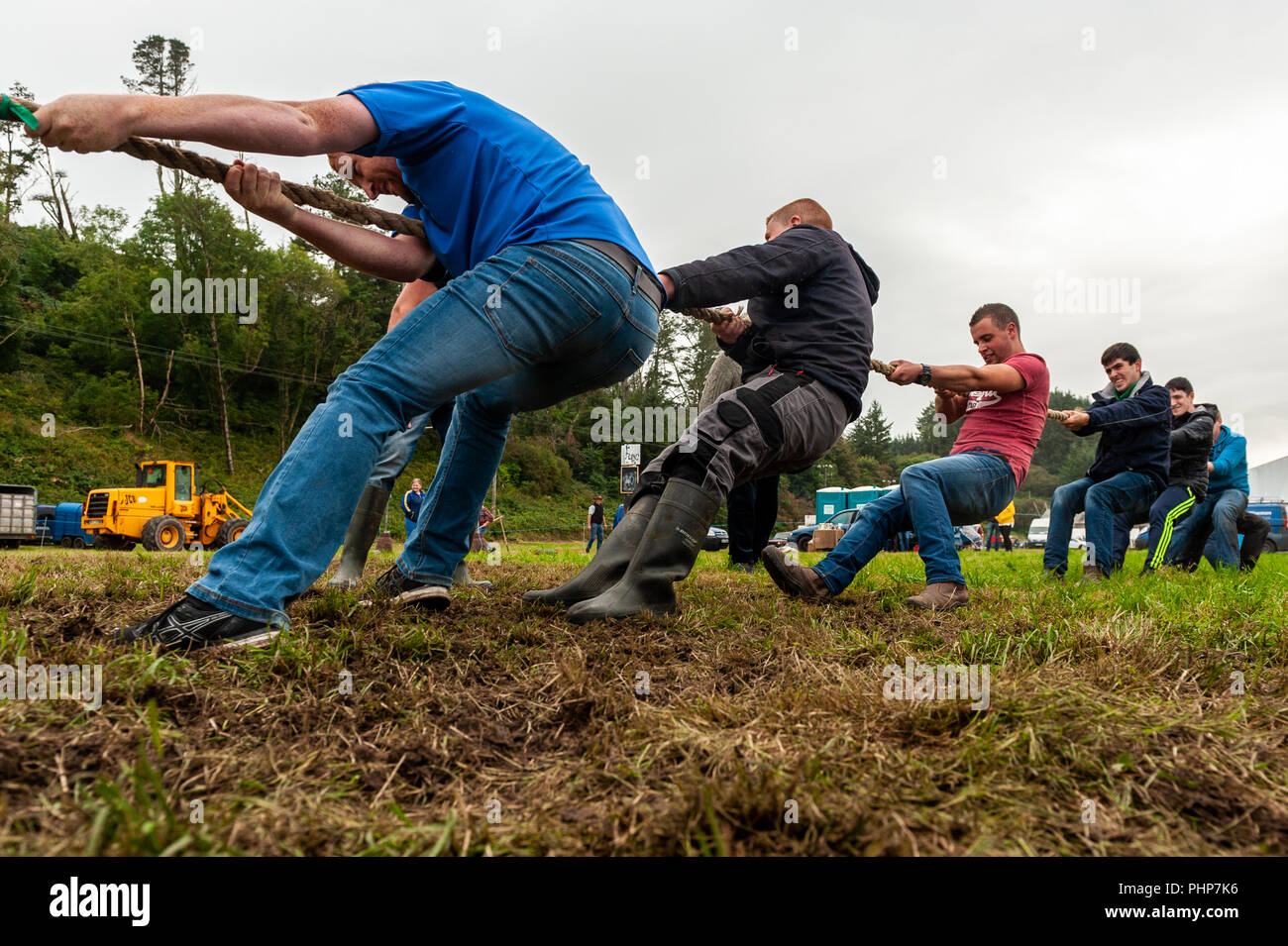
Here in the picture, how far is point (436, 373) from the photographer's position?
238 cm

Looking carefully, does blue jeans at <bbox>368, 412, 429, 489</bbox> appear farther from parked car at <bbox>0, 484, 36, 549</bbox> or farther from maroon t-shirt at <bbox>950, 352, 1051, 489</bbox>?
parked car at <bbox>0, 484, 36, 549</bbox>

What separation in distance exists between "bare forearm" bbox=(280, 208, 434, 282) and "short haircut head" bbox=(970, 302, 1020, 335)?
12.1 feet

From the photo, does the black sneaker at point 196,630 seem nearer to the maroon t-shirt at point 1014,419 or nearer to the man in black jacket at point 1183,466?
the maroon t-shirt at point 1014,419

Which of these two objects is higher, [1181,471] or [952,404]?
[952,404]

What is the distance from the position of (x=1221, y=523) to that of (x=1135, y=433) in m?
2.49

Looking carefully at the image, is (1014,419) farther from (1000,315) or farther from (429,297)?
(429,297)

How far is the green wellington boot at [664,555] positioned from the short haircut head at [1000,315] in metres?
3.04

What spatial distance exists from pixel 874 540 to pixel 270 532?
312 centimetres

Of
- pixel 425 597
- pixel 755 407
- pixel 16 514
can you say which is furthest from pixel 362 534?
pixel 16 514

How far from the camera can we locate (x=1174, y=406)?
25.7 feet

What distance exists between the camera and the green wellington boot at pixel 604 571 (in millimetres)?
3225

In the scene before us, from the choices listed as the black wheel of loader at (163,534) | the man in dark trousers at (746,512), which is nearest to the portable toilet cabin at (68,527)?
the black wheel of loader at (163,534)
